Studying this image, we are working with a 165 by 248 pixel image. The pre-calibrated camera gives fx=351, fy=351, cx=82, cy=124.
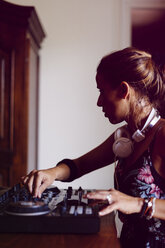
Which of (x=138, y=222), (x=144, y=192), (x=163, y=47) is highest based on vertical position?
(x=163, y=47)

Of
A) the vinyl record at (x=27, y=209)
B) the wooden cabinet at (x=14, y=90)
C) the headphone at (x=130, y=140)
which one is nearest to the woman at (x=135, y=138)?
the headphone at (x=130, y=140)

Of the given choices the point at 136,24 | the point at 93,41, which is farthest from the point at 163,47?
the point at 93,41

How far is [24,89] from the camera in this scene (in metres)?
2.83

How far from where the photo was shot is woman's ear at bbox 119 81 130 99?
1233 mm

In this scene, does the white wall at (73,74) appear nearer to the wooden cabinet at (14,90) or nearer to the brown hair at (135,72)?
the wooden cabinet at (14,90)

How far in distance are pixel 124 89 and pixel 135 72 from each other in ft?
0.23

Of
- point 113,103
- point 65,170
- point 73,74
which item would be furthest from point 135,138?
point 73,74

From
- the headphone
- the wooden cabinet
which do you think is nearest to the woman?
the headphone

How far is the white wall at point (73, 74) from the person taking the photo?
3633 mm

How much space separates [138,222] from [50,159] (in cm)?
252

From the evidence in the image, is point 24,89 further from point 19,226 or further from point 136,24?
point 19,226

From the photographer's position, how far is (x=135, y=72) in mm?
1235

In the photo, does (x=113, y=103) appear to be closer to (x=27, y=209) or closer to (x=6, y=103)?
(x=27, y=209)

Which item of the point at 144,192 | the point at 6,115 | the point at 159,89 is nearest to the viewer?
the point at 144,192
